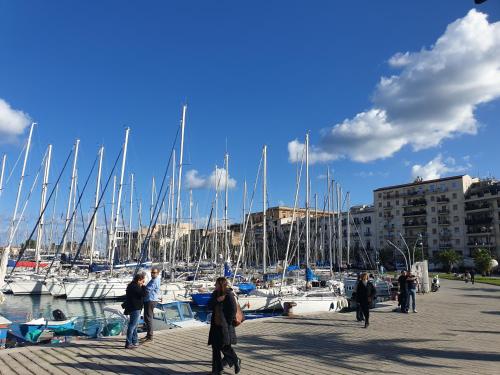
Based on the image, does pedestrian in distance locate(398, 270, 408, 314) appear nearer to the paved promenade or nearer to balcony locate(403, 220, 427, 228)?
the paved promenade

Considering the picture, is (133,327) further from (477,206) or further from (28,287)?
(477,206)

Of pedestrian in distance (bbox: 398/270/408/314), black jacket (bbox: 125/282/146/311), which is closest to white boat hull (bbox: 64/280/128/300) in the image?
pedestrian in distance (bbox: 398/270/408/314)

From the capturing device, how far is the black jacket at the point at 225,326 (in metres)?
7.77

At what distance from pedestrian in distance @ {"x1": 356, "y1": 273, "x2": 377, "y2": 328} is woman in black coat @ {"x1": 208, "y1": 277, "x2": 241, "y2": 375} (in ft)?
24.0

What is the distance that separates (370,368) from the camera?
28.2ft

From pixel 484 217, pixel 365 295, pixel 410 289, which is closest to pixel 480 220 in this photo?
pixel 484 217

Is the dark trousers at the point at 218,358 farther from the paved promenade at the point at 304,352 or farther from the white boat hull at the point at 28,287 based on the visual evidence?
the white boat hull at the point at 28,287

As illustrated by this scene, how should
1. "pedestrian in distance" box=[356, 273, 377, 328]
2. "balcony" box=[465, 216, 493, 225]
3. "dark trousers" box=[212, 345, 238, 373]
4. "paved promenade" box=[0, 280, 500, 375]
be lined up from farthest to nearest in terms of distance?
"balcony" box=[465, 216, 493, 225], "pedestrian in distance" box=[356, 273, 377, 328], "paved promenade" box=[0, 280, 500, 375], "dark trousers" box=[212, 345, 238, 373]

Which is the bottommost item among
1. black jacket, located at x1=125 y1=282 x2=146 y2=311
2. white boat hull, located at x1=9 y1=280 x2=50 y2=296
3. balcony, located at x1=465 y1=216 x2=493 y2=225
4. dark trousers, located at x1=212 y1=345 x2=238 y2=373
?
white boat hull, located at x1=9 y1=280 x2=50 y2=296

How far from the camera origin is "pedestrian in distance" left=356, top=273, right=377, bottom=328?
1405 centimetres

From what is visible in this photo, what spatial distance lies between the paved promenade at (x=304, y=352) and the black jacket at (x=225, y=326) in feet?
2.90

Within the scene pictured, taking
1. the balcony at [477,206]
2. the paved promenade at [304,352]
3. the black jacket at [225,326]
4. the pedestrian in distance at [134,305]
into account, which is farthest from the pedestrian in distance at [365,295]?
the balcony at [477,206]

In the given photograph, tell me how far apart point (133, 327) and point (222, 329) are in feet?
11.1

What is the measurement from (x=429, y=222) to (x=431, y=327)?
316 feet
